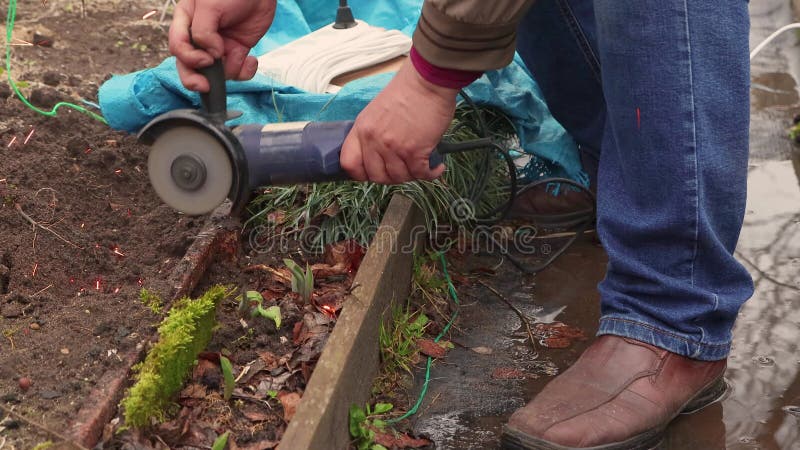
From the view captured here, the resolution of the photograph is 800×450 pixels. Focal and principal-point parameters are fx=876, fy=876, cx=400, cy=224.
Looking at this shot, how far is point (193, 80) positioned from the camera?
7.07 feet

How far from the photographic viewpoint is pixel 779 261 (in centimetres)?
284

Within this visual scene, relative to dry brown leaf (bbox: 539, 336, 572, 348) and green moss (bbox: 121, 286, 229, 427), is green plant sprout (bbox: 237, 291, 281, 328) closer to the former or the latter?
green moss (bbox: 121, 286, 229, 427)

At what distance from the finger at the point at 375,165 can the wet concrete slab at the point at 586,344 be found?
1.91 feet

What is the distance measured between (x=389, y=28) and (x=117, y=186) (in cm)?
133

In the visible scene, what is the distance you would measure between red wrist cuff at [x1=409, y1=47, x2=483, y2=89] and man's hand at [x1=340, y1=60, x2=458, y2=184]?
13 mm

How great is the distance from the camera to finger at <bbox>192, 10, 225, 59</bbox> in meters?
2.18

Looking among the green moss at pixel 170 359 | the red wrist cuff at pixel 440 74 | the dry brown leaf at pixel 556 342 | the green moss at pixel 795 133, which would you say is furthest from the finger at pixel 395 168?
the green moss at pixel 795 133

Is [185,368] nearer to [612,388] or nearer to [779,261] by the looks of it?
[612,388]

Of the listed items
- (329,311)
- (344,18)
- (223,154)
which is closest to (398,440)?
(329,311)

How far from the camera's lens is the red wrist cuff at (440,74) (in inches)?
74.7

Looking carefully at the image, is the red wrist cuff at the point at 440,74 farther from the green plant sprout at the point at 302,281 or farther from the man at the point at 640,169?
the green plant sprout at the point at 302,281

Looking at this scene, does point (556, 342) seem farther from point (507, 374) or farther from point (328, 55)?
point (328, 55)

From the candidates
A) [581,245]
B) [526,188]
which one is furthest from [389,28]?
[581,245]

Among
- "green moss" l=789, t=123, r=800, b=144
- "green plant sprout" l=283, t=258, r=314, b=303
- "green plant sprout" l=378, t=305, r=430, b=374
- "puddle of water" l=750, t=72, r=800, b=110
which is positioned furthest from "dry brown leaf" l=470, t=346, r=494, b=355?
"puddle of water" l=750, t=72, r=800, b=110
